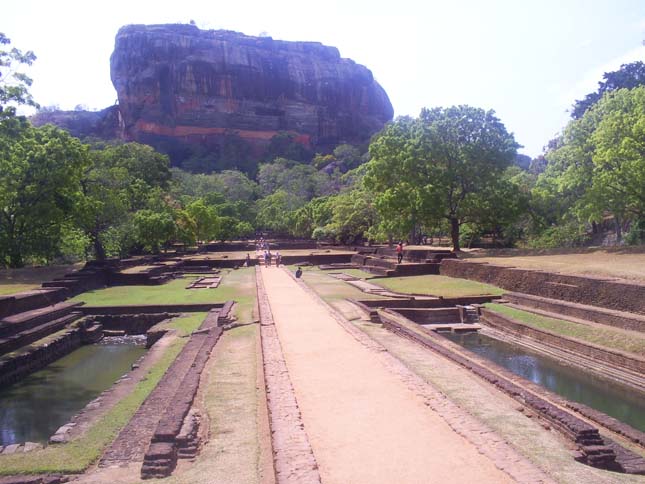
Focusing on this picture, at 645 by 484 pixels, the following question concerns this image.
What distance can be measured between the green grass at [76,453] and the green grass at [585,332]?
10.4 metres

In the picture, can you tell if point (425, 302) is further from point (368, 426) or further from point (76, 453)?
point (76, 453)

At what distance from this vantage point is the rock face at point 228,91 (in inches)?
4109

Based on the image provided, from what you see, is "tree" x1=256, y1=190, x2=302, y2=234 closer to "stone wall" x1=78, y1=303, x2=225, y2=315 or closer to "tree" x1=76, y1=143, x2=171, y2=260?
"tree" x1=76, y1=143, x2=171, y2=260

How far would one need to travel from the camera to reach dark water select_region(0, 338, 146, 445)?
9422mm

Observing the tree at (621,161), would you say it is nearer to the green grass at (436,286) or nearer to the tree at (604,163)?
the tree at (604,163)

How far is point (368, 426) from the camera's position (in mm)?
6469

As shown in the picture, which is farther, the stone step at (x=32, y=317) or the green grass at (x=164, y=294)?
the green grass at (x=164, y=294)

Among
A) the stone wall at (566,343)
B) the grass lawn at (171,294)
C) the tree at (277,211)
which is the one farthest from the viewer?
the tree at (277,211)

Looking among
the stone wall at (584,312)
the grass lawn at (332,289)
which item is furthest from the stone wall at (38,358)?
the stone wall at (584,312)

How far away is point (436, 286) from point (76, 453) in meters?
17.6

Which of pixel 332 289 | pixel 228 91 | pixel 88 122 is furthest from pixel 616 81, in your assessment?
pixel 88 122

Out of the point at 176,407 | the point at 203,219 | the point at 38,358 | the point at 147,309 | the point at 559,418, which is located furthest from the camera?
the point at 203,219

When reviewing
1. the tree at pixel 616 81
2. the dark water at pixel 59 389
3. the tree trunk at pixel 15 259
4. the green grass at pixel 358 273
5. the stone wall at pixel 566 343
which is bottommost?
the stone wall at pixel 566 343

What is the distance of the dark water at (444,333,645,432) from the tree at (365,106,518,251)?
50.7 ft
